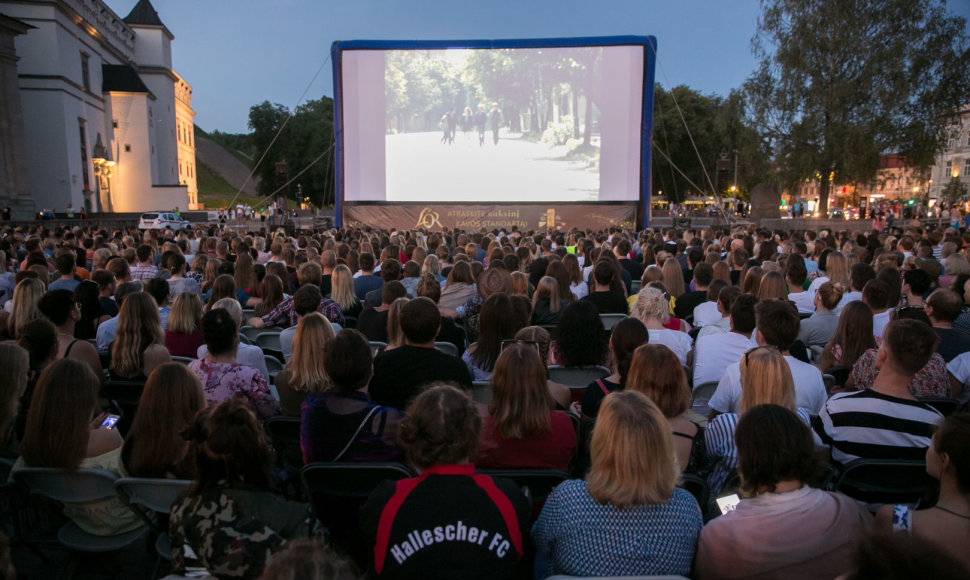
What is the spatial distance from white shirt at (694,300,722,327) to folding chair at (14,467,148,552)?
422 cm

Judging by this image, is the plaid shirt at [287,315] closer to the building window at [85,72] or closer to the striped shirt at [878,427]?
the striped shirt at [878,427]

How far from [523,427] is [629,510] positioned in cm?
75

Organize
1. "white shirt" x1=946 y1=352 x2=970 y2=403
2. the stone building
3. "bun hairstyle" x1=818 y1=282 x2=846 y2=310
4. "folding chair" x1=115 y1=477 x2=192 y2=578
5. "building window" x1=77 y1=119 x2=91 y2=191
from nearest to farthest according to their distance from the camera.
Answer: "folding chair" x1=115 y1=477 x2=192 y2=578 → "white shirt" x1=946 y1=352 x2=970 y2=403 → "bun hairstyle" x1=818 y1=282 x2=846 y2=310 → the stone building → "building window" x1=77 y1=119 x2=91 y2=191

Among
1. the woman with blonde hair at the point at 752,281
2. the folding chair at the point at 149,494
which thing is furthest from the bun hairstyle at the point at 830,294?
the folding chair at the point at 149,494

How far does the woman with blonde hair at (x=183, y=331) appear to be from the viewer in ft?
13.8

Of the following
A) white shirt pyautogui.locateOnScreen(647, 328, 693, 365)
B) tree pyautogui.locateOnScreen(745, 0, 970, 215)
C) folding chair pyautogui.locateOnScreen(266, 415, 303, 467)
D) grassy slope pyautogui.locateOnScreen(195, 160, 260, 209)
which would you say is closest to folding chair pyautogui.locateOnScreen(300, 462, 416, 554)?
folding chair pyautogui.locateOnScreen(266, 415, 303, 467)

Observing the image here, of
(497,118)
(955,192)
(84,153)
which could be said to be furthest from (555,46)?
(955,192)

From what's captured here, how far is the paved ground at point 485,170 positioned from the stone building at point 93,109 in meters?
17.1

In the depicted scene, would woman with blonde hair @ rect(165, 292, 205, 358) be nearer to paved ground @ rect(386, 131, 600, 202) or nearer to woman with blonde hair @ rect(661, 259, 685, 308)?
woman with blonde hair @ rect(661, 259, 685, 308)

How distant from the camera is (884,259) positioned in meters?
6.52

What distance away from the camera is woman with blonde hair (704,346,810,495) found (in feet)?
8.38

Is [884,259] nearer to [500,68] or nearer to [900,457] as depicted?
[900,457]

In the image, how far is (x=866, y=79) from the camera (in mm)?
24109

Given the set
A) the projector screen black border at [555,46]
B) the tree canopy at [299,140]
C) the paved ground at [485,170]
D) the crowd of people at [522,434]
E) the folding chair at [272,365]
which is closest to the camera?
the crowd of people at [522,434]
